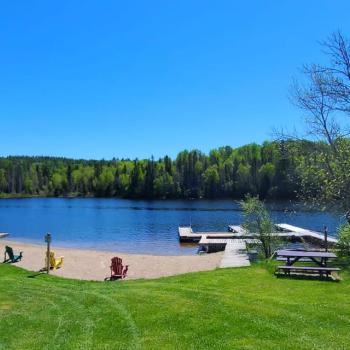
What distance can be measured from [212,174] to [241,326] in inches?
5127

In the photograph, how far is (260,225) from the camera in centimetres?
2406

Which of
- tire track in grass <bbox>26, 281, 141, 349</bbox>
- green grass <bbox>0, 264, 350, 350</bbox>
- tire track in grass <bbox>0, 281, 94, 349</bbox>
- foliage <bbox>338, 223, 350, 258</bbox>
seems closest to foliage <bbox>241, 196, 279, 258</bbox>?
foliage <bbox>338, 223, 350, 258</bbox>

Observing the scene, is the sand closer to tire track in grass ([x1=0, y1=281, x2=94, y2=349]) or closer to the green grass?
tire track in grass ([x1=0, y1=281, x2=94, y2=349])

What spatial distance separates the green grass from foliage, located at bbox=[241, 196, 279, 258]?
11422 mm

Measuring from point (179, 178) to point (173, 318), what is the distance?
13852 cm

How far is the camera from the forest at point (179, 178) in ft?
418

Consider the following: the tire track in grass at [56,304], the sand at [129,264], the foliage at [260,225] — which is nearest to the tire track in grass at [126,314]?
the tire track in grass at [56,304]

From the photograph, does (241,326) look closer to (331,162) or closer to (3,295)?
(3,295)

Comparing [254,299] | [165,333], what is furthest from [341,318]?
[165,333]

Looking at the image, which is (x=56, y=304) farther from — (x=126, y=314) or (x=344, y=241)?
(x=344, y=241)

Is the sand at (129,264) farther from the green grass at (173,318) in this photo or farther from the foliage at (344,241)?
the green grass at (173,318)

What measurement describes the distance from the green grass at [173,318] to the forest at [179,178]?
92.3m

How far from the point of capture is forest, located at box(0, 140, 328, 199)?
128 m

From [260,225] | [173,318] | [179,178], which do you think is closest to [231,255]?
[260,225]
